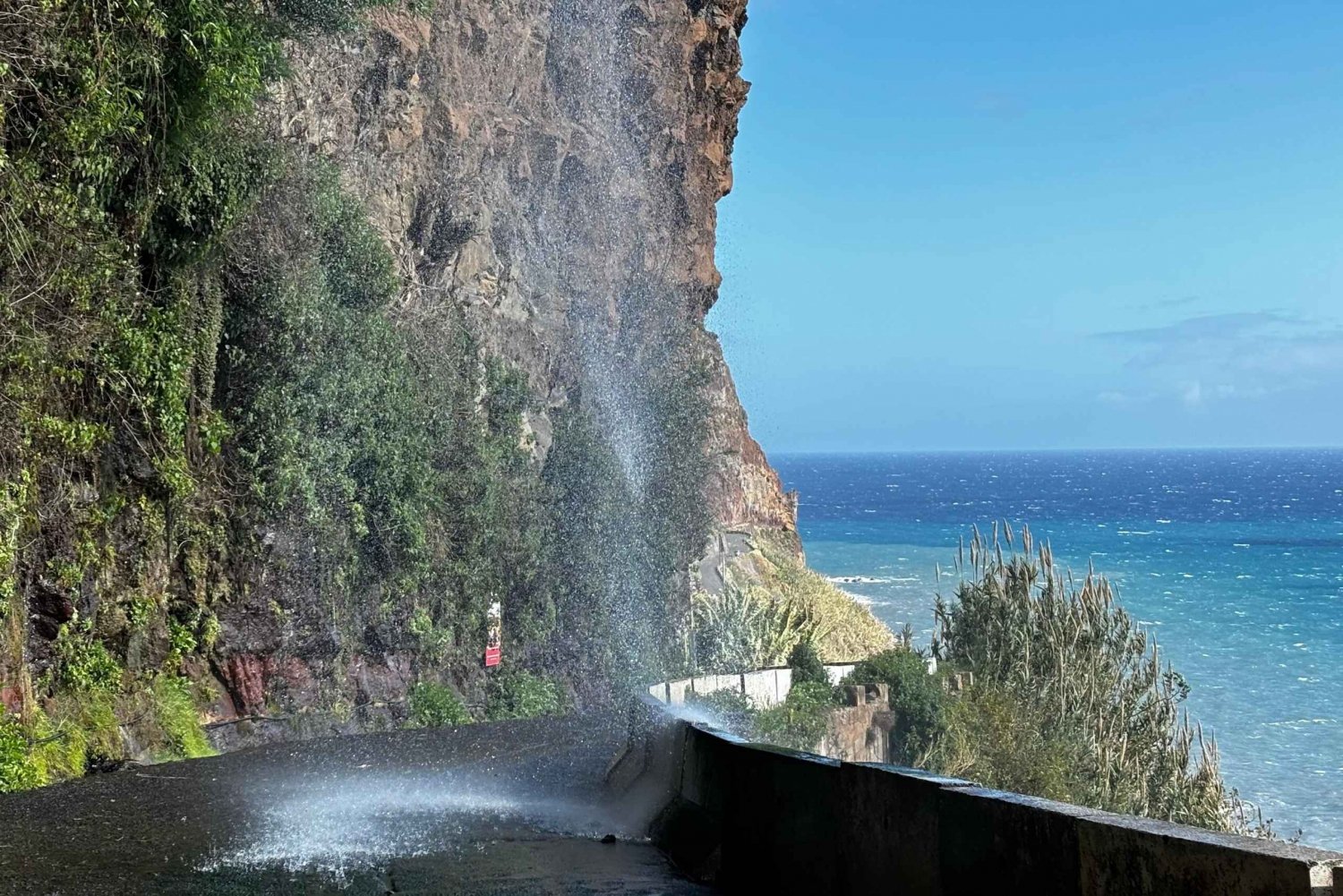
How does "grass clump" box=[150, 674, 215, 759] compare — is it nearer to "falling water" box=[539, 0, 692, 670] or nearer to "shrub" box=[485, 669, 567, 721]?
"shrub" box=[485, 669, 567, 721]

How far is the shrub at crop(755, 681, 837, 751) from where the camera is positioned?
22172mm

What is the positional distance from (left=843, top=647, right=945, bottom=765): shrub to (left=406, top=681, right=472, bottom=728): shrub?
956 cm

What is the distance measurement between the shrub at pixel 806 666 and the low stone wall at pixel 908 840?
1871 cm

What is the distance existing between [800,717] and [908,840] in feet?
64.4

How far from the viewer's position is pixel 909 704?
25.8m

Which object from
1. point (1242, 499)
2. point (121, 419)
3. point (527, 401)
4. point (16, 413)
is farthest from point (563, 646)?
point (1242, 499)

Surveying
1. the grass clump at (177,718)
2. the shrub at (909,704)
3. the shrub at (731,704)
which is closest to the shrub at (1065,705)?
the shrub at (909,704)

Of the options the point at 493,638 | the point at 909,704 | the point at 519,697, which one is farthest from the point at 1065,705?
the point at 493,638

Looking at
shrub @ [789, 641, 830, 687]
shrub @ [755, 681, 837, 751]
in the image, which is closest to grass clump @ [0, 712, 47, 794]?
shrub @ [755, 681, 837, 751]

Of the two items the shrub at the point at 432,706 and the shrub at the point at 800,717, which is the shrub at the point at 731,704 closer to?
the shrub at the point at 800,717

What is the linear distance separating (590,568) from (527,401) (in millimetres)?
3276

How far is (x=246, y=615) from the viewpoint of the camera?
635 inches

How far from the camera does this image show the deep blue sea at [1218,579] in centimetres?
4562

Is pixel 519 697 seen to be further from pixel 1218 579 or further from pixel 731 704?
pixel 1218 579
